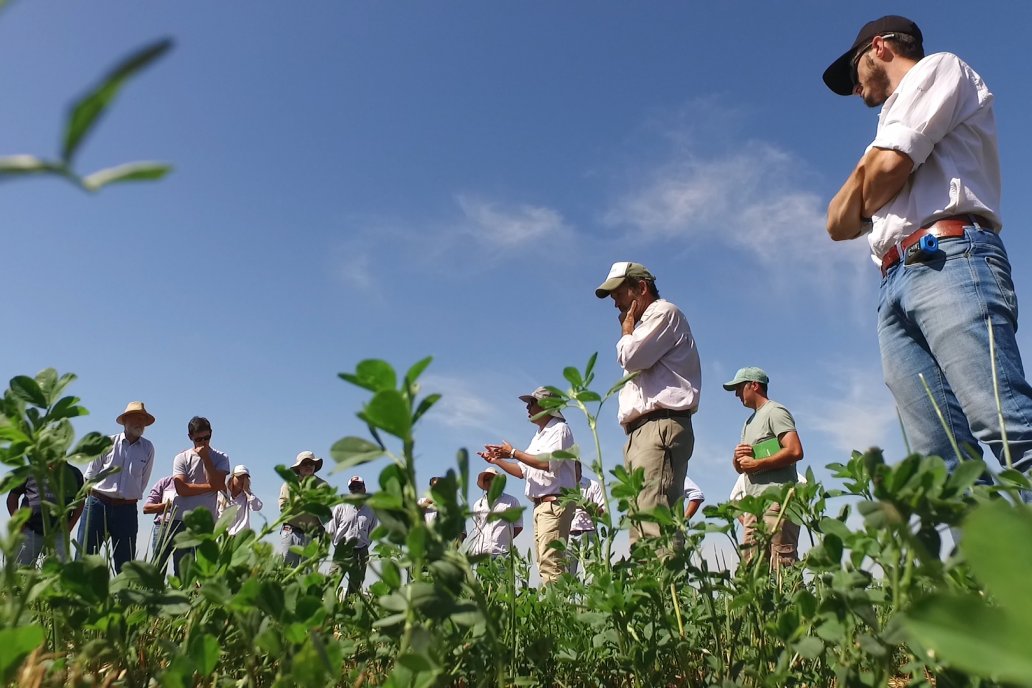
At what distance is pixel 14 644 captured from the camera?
26.7 inches

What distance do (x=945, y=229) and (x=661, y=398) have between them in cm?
180

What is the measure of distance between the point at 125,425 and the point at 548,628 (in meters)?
6.16

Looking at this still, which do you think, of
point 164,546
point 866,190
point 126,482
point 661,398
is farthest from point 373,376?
point 126,482

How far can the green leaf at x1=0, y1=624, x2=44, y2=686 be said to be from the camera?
0.67 meters

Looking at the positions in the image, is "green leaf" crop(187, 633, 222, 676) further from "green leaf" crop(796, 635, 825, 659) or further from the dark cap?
the dark cap

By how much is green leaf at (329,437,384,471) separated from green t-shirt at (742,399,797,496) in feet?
13.3

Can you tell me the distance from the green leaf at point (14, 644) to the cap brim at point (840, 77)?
10.3ft

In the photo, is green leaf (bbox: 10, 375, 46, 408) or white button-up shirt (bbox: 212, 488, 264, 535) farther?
white button-up shirt (bbox: 212, 488, 264, 535)

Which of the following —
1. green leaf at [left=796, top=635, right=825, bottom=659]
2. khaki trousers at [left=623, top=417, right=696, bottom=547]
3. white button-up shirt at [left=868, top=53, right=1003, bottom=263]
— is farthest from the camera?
khaki trousers at [left=623, top=417, right=696, bottom=547]

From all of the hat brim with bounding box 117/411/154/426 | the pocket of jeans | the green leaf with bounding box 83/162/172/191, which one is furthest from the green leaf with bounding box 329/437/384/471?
the hat brim with bounding box 117/411/154/426

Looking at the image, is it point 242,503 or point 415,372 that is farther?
point 242,503

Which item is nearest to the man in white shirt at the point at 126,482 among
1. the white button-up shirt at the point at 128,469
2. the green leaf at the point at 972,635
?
the white button-up shirt at the point at 128,469

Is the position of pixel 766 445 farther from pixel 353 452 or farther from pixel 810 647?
pixel 353 452

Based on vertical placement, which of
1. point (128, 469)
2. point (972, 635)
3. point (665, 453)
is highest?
point (665, 453)
